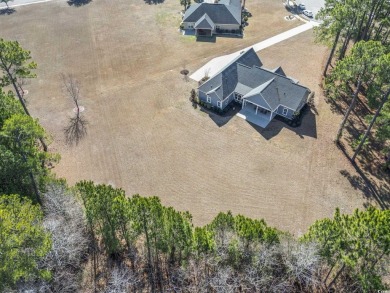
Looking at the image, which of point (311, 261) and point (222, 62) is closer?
point (311, 261)

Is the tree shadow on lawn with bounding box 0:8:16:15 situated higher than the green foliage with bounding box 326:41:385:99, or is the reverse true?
the green foliage with bounding box 326:41:385:99

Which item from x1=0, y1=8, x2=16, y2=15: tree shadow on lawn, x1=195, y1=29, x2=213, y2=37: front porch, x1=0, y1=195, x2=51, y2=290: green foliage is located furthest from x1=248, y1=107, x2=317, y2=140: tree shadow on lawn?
x1=0, y1=8, x2=16, y2=15: tree shadow on lawn

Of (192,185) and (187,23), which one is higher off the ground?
(187,23)

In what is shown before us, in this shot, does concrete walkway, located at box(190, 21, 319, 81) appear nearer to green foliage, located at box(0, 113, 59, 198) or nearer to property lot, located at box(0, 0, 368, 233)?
property lot, located at box(0, 0, 368, 233)

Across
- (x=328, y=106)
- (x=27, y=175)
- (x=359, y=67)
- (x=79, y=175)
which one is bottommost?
(x=79, y=175)

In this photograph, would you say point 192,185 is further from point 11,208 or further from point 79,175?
point 11,208

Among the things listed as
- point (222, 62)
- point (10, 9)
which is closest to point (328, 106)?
point (222, 62)

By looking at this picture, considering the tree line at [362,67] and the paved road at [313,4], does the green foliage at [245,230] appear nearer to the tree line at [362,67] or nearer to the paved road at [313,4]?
the tree line at [362,67]
